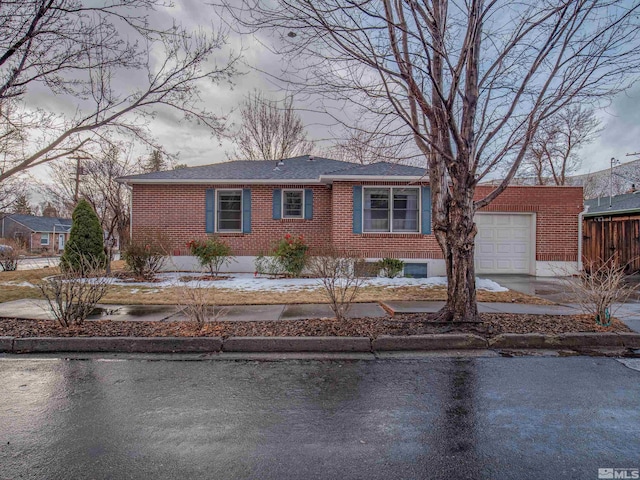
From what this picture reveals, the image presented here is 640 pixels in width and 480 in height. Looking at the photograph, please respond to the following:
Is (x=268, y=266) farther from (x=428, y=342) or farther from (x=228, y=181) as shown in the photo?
(x=428, y=342)

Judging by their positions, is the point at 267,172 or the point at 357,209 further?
the point at 267,172

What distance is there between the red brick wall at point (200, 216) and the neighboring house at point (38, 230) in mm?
42061

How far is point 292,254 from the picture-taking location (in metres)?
11.6

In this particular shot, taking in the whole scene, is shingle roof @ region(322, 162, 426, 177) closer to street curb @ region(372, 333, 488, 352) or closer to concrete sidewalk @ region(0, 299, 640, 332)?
concrete sidewalk @ region(0, 299, 640, 332)

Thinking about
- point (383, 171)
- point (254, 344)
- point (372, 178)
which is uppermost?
point (383, 171)

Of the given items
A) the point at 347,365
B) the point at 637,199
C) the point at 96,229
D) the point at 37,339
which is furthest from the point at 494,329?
the point at 637,199

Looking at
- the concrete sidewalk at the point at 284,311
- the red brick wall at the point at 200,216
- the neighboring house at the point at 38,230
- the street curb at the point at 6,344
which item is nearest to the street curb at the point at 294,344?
the concrete sidewalk at the point at 284,311

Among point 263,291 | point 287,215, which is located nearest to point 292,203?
point 287,215

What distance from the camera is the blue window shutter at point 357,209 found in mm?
12328

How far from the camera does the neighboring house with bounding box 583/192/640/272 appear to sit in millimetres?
14221

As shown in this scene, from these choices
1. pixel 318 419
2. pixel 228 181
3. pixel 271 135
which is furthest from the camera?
pixel 271 135

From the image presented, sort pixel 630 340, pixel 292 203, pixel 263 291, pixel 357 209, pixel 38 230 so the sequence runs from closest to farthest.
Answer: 1. pixel 630 340
2. pixel 263 291
3. pixel 357 209
4. pixel 292 203
5. pixel 38 230

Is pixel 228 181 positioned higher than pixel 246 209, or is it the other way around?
pixel 228 181

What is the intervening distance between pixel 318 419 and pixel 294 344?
6.48 feet
